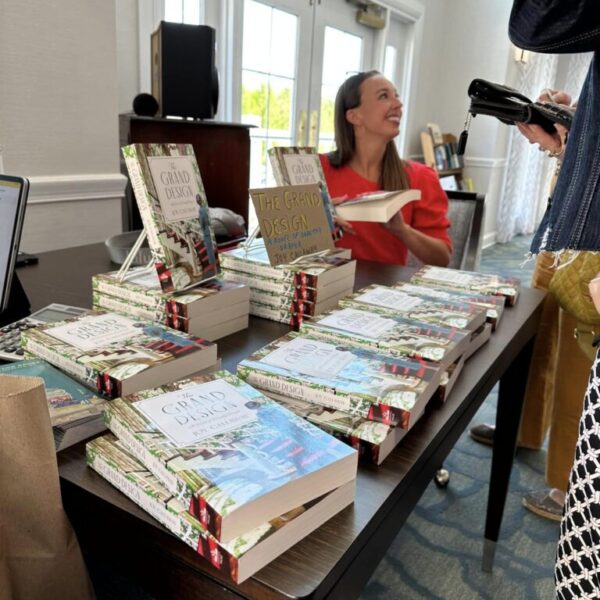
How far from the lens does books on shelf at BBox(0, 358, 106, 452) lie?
1.91 ft

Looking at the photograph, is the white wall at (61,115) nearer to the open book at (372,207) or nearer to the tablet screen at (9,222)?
→ the tablet screen at (9,222)

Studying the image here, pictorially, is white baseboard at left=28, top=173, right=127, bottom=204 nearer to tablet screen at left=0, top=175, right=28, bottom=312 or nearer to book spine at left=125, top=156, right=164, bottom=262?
tablet screen at left=0, top=175, right=28, bottom=312

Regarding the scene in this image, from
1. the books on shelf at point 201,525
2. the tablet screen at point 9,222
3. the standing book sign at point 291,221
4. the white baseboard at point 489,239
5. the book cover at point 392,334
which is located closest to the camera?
the books on shelf at point 201,525

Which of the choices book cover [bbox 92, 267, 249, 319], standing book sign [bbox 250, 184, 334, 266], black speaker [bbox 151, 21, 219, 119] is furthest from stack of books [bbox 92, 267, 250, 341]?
black speaker [bbox 151, 21, 219, 119]

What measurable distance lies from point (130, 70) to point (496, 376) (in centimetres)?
210

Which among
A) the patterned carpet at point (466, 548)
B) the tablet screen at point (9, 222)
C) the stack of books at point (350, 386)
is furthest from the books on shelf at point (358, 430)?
the patterned carpet at point (466, 548)

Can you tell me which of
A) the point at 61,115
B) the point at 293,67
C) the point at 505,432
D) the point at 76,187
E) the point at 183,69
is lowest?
the point at 505,432

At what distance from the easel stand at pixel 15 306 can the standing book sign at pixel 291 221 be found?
0.44 meters

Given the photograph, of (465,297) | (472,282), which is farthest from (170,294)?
(472,282)

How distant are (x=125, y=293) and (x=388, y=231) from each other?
1.07 metres

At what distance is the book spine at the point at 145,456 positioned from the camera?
1.50 feet

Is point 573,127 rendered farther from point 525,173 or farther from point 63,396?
point 525,173

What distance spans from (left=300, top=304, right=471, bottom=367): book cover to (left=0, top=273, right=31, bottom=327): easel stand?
51cm

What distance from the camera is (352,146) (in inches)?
74.7
